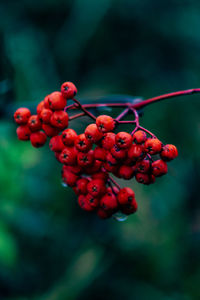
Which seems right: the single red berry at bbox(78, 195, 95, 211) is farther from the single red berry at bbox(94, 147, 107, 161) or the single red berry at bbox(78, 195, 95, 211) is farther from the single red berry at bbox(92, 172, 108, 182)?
the single red berry at bbox(94, 147, 107, 161)

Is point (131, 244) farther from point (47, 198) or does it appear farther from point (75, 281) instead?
point (47, 198)

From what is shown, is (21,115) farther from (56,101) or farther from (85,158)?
(85,158)

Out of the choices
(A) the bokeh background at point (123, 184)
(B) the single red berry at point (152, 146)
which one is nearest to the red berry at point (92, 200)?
(B) the single red berry at point (152, 146)

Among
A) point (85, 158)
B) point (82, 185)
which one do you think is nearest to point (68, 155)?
point (85, 158)

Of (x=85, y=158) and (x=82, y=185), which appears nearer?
(x=85, y=158)

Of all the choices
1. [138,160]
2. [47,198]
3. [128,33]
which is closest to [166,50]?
[128,33]

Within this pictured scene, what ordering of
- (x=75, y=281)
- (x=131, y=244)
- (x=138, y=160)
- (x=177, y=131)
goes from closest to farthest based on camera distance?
(x=138, y=160) → (x=75, y=281) → (x=131, y=244) → (x=177, y=131)

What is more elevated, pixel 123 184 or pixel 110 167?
pixel 110 167
